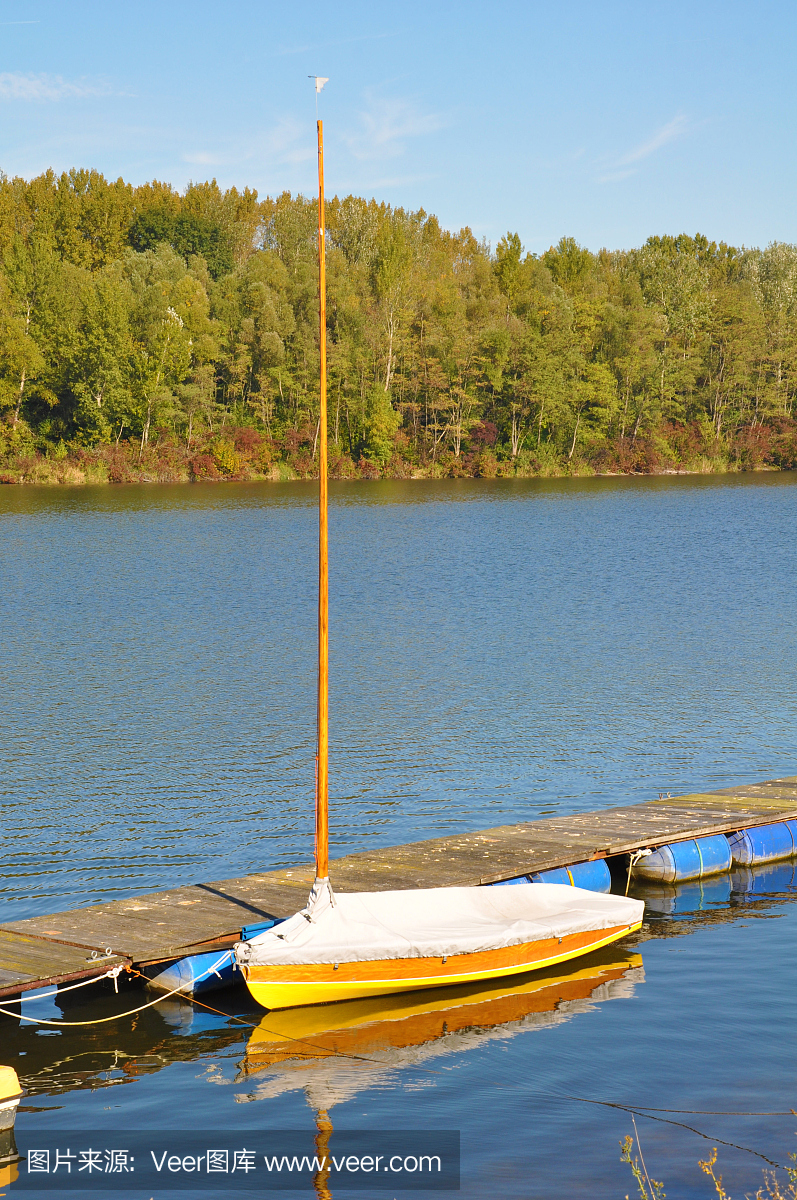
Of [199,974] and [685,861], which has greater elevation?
[199,974]

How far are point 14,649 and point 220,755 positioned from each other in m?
13.9

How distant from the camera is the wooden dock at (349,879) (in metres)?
13.8

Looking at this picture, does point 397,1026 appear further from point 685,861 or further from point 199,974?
point 685,861

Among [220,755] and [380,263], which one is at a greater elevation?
[380,263]

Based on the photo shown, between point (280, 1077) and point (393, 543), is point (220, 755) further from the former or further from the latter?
point (393, 543)

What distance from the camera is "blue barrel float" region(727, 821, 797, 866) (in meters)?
19.9

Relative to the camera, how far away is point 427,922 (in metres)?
14.2

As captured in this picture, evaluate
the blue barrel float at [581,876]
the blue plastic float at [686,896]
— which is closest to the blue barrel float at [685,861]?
the blue plastic float at [686,896]

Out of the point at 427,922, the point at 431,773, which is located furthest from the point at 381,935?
the point at 431,773

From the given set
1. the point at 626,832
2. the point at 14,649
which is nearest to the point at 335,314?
the point at 14,649

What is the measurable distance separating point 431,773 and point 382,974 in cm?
1066

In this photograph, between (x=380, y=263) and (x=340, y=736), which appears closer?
(x=340, y=736)

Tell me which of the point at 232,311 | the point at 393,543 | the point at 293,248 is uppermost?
the point at 293,248

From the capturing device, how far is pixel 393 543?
6769 cm
